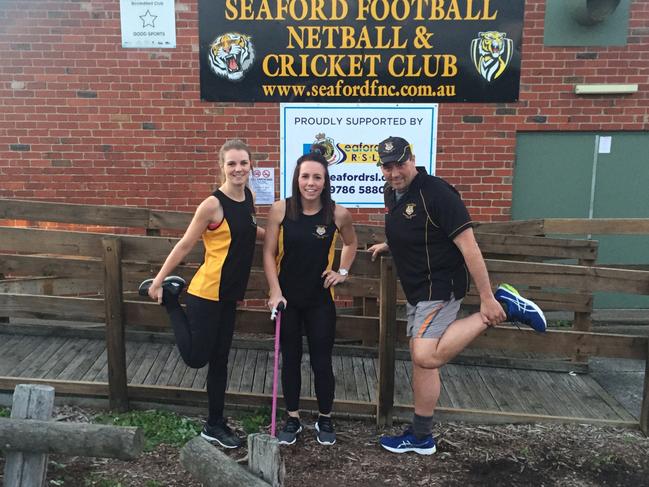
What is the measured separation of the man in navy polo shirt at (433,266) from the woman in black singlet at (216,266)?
2.68ft

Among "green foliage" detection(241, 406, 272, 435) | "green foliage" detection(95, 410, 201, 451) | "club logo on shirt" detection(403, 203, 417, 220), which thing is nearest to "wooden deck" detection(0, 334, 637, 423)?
"green foliage" detection(241, 406, 272, 435)

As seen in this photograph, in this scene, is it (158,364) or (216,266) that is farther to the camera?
(158,364)

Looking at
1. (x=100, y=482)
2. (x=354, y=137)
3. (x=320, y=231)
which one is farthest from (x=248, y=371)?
(x=354, y=137)

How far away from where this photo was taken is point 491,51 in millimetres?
5574

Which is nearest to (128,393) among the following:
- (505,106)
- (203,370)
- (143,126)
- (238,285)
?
(203,370)

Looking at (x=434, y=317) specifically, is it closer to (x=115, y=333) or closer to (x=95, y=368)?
(x=115, y=333)

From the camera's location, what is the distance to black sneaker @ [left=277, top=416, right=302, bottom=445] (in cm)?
344

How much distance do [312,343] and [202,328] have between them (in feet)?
2.17

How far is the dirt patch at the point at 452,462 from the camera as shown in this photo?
10.3 feet

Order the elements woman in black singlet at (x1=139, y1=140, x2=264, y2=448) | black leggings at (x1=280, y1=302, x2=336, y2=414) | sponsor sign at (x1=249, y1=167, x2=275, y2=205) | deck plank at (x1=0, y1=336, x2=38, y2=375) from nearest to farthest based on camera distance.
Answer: woman in black singlet at (x1=139, y1=140, x2=264, y2=448), black leggings at (x1=280, y1=302, x2=336, y2=414), deck plank at (x1=0, y1=336, x2=38, y2=375), sponsor sign at (x1=249, y1=167, x2=275, y2=205)

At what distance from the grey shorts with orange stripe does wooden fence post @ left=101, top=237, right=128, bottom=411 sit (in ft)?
6.56

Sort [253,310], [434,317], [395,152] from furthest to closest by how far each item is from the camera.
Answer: [253,310] < [434,317] < [395,152]

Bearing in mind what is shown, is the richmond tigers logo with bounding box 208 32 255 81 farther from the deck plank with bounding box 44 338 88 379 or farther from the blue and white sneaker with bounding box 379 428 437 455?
the blue and white sneaker with bounding box 379 428 437 455

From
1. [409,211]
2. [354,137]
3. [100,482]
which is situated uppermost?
[354,137]
